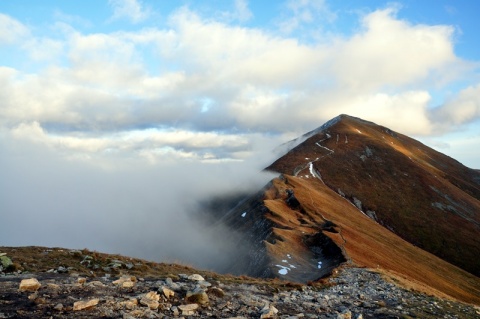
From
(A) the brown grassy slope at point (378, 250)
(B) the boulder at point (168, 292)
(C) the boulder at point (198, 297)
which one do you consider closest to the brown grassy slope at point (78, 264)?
(B) the boulder at point (168, 292)

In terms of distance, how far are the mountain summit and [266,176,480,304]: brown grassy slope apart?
39cm

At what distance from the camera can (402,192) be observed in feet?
490

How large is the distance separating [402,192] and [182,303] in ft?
495

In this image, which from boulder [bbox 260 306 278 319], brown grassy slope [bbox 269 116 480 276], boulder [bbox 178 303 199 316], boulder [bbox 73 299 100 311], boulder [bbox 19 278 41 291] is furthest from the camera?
brown grassy slope [bbox 269 116 480 276]

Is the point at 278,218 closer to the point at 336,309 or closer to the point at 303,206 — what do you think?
the point at 303,206

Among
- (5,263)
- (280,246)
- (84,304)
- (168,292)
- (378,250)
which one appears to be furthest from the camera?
(378,250)

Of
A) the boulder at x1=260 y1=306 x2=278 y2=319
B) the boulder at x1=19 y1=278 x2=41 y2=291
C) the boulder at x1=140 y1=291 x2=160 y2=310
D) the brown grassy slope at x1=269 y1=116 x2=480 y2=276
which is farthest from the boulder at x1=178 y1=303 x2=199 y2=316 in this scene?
the brown grassy slope at x1=269 y1=116 x2=480 y2=276

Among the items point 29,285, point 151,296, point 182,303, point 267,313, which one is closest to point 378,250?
point 267,313

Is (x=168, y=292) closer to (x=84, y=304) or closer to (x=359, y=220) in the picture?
(x=84, y=304)

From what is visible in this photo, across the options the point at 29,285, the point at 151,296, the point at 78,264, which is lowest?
the point at 78,264

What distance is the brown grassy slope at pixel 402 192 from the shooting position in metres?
121

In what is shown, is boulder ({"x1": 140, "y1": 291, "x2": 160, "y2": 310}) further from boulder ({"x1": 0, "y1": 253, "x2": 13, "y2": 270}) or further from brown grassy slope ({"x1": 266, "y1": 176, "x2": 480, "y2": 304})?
brown grassy slope ({"x1": 266, "y1": 176, "x2": 480, "y2": 304})

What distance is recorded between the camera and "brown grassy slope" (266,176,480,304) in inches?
2547

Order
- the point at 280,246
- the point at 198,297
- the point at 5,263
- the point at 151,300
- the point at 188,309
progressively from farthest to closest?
1. the point at 280,246
2. the point at 5,263
3. the point at 198,297
4. the point at 188,309
5. the point at 151,300
